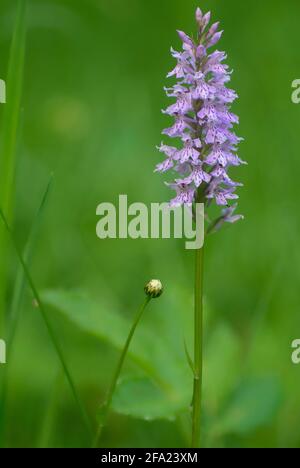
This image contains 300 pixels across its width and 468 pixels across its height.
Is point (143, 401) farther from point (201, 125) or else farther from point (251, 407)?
point (201, 125)

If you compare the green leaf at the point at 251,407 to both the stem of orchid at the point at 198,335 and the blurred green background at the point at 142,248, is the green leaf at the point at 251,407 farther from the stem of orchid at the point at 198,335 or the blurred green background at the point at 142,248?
the stem of orchid at the point at 198,335

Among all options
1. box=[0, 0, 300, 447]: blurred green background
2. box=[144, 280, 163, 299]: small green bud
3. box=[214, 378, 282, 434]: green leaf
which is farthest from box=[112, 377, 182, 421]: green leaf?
box=[144, 280, 163, 299]: small green bud

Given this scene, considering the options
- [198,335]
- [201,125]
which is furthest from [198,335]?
[201,125]

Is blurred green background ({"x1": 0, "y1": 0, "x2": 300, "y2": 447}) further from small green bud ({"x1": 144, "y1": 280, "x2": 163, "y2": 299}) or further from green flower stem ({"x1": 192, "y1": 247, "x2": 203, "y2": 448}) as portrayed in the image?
small green bud ({"x1": 144, "y1": 280, "x2": 163, "y2": 299})

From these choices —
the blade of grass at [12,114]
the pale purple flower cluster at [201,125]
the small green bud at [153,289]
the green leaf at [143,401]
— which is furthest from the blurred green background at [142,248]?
the pale purple flower cluster at [201,125]

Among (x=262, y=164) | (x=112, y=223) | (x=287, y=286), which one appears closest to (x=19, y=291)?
(x=112, y=223)
